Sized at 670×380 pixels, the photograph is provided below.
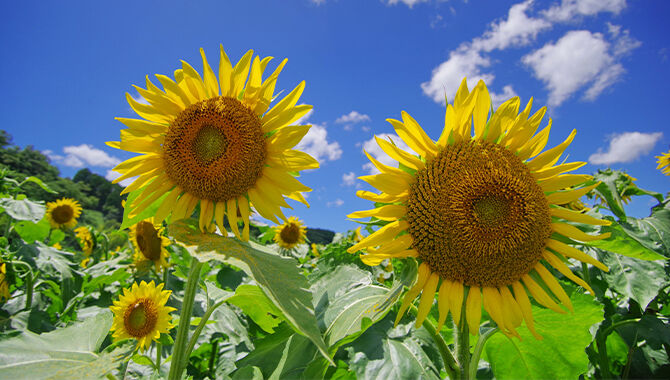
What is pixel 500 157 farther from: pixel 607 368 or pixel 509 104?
pixel 607 368

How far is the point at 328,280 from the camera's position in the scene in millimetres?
1902

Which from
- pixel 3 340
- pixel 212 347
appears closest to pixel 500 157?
pixel 3 340

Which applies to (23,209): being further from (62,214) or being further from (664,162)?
(664,162)

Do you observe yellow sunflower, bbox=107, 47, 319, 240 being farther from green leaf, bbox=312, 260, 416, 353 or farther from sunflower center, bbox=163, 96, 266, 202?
green leaf, bbox=312, 260, 416, 353

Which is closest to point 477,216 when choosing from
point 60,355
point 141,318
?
point 60,355

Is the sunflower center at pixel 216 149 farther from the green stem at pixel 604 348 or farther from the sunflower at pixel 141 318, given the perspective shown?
the green stem at pixel 604 348

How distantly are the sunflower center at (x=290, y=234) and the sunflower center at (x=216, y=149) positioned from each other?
545cm

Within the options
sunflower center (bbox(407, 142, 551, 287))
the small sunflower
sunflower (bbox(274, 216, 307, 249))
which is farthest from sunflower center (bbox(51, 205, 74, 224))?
sunflower center (bbox(407, 142, 551, 287))

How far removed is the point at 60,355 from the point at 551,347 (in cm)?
212

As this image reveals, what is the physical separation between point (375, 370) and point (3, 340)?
1.53 meters

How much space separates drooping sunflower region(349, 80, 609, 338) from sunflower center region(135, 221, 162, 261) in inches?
124

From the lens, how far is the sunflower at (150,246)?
13.0ft

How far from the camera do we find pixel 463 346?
1590 mm

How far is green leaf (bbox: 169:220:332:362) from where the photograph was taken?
45.3 inches
